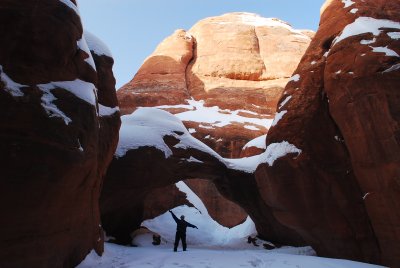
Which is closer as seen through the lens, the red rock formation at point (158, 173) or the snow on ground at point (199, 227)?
the red rock formation at point (158, 173)

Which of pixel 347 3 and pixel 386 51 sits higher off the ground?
pixel 347 3

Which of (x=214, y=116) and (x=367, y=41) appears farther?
(x=214, y=116)

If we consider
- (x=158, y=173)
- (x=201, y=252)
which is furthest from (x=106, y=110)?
(x=158, y=173)

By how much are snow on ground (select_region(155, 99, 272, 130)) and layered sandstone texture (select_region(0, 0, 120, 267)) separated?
71.1 ft

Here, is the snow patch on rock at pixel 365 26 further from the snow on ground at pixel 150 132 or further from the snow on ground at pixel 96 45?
the snow on ground at pixel 150 132

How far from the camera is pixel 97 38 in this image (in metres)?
10.4

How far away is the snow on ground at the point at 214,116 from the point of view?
96.2ft

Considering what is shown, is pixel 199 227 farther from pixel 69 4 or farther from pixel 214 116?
pixel 69 4

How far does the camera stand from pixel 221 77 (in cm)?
3678

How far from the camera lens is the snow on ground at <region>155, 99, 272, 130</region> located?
1155 inches

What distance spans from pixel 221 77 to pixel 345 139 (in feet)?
92.3

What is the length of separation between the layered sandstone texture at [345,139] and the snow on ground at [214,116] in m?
17.2

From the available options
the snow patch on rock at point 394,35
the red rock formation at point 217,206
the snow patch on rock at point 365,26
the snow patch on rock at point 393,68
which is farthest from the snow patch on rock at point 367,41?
the red rock formation at point 217,206

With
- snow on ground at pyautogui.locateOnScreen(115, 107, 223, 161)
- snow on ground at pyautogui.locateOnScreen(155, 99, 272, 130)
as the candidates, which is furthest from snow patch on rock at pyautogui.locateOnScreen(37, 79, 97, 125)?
snow on ground at pyautogui.locateOnScreen(155, 99, 272, 130)
